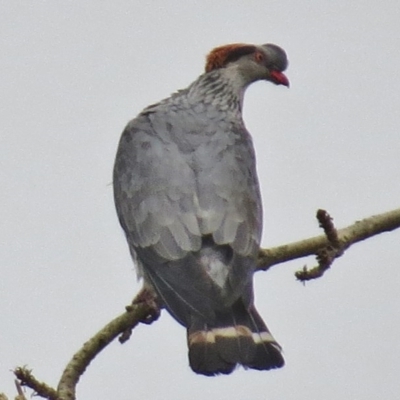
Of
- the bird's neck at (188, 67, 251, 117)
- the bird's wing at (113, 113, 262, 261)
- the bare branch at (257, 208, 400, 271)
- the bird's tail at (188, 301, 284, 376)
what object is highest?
the bird's neck at (188, 67, 251, 117)

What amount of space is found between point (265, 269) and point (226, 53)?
10.1 feet

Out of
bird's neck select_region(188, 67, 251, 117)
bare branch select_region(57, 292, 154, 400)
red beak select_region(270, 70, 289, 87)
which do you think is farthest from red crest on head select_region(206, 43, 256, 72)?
bare branch select_region(57, 292, 154, 400)

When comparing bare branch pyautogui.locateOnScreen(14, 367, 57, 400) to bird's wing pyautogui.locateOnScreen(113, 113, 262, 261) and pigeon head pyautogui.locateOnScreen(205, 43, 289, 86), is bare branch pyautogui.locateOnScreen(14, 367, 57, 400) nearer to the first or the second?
bird's wing pyautogui.locateOnScreen(113, 113, 262, 261)

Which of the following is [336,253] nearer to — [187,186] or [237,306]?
[237,306]

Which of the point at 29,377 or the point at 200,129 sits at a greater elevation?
the point at 200,129

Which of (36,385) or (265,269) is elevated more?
(265,269)

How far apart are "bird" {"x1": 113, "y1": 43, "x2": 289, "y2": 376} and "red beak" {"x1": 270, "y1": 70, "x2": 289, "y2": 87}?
66 centimetres

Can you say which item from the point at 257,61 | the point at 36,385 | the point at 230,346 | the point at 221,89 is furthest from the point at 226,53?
the point at 36,385

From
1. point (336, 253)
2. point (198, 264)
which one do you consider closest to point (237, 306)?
point (198, 264)

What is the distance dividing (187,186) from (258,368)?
1.52 m

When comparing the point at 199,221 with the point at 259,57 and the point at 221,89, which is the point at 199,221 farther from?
the point at 259,57

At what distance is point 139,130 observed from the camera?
7.97 metres

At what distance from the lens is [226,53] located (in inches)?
369

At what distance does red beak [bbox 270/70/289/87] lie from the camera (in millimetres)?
9250
